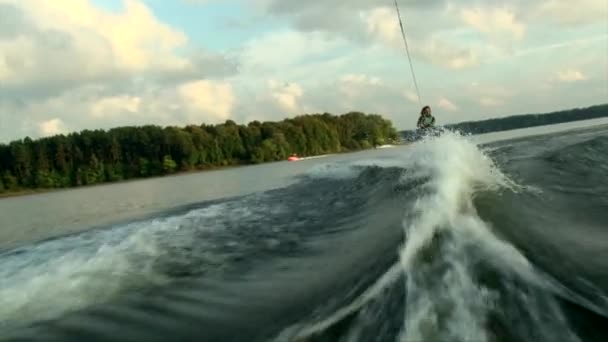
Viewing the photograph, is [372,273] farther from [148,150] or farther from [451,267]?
[148,150]

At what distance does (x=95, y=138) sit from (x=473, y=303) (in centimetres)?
9754

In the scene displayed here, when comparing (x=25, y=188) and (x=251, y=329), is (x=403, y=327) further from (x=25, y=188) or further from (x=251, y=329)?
(x=25, y=188)

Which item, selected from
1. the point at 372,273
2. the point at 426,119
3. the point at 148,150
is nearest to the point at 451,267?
the point at 372,273

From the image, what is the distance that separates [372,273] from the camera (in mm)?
4836

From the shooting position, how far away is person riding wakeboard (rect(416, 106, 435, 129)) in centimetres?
1402

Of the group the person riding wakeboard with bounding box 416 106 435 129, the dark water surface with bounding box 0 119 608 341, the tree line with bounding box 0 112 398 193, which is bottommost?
the dark water surface with bounding box 0 119 608 341

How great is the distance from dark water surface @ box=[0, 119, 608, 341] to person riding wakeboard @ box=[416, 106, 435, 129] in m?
3.83

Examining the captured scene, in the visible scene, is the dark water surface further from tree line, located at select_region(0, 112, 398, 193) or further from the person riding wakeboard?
tree line, located at select_region(0, 112, 398, 193)

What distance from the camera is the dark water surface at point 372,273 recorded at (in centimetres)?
356

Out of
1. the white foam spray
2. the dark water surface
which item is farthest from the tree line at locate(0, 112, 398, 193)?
the white foam spray

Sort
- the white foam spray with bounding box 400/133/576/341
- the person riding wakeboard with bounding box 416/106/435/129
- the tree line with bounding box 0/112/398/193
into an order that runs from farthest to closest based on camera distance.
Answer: the tree line with bounding box 0/112/398/193
the person riding wakeboard with bounding box 416/106/435/129
the white foam spray with bounding box 400/133/576/341

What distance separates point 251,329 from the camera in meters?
4.38

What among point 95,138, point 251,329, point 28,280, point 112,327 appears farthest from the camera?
point 95,138

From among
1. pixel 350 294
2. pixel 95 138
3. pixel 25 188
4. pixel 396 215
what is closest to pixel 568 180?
pixel 396 215
